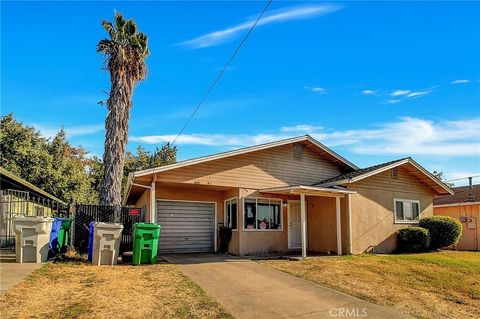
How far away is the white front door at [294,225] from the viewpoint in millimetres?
16391

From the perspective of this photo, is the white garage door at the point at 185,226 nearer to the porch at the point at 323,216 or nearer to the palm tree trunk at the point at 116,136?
the porch at the point at 323,216

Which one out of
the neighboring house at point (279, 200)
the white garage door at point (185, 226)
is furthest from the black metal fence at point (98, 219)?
the white garage door at point (185, 226)

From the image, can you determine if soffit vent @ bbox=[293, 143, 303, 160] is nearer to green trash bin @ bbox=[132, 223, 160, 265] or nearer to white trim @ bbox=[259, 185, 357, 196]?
white trim @ bbox=[259, 185, 357, 196]

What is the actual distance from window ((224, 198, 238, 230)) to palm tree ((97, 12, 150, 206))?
5.58 meters

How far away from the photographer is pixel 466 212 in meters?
21.2

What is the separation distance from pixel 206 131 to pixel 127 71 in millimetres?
5033

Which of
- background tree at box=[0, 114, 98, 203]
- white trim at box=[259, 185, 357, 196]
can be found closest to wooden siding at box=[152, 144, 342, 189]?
white trim at box=[259, 185, 357, 196]

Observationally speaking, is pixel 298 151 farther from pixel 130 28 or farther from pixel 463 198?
pixel 463 198

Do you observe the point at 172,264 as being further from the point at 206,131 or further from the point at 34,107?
the point at 34,107

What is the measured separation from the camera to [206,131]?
734 inches

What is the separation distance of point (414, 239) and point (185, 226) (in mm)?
9894

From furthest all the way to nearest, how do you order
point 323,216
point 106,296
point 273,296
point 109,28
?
1. point 109,28
2. point 323,216
3. point 273,296
4. point 106,296

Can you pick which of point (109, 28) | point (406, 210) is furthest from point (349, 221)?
point (109, 28)

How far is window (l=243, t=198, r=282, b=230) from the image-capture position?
15.1m
